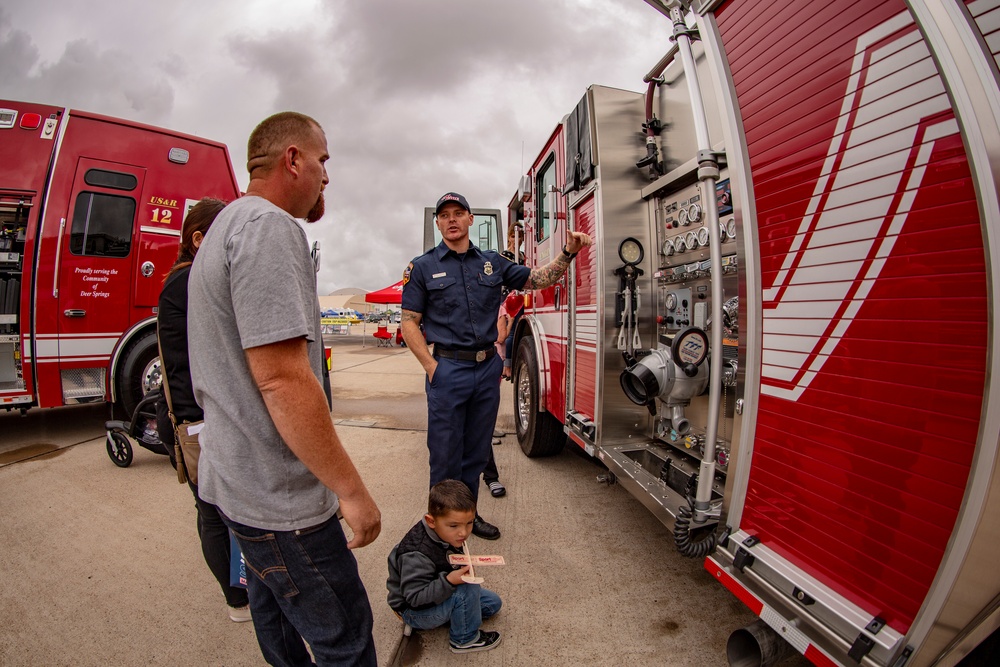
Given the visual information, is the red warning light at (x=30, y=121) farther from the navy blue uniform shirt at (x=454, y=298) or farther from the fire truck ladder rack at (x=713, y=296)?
the fire truck ladder rack at (x=713, y=296)

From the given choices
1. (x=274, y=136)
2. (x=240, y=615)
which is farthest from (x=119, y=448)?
(x=274, y=136)

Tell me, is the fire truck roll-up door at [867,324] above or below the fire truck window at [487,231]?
below

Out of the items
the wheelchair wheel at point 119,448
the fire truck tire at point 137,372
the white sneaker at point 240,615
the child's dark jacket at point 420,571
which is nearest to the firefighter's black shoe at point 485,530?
the child's dark jacket at point 420,571

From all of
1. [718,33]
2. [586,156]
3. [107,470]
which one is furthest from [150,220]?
[718,33]

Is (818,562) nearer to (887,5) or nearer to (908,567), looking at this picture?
(908,567)

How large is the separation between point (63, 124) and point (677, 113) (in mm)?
5751

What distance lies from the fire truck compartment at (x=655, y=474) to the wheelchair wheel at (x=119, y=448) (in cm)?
393

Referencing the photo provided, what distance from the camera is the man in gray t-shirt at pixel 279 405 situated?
1.04 meters

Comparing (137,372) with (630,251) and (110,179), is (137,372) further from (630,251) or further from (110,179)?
(630,251)

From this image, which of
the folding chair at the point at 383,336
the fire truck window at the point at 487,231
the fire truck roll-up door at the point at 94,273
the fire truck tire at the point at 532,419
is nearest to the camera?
the fire truck tire at the point at 532,419

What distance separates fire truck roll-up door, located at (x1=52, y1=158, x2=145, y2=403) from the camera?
4.75m

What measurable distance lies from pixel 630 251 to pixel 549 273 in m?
0.52

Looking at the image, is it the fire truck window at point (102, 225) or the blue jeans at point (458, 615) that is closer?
the blue jeans at point (458, 615)

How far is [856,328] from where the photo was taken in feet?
4.32
